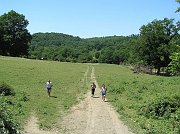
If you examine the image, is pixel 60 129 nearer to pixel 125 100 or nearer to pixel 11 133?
pixel 11 133

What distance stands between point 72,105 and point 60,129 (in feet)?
33.5

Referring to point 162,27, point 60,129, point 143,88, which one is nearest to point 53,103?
point 60,129

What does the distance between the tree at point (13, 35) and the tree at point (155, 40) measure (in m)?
37.7

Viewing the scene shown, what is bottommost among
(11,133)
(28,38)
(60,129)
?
(60,129)

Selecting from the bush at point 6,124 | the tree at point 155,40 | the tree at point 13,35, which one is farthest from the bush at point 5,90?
the tree at point 13,35

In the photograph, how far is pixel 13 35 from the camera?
113062 millimetres

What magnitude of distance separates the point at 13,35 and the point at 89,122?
90.5 metres

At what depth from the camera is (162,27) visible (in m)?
94.9

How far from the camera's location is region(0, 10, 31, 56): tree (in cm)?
11181

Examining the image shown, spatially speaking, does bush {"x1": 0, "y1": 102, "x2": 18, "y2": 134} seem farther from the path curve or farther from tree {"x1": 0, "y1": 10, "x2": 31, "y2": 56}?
tree {"x1": 0, "y1": 10, "x2": 31, "y2": 56}

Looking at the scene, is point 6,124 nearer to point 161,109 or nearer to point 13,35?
point 161,109

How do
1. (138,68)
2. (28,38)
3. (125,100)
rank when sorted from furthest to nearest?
(28,38), (138,68), (125,100)

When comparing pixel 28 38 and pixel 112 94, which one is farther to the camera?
pixel 28 38

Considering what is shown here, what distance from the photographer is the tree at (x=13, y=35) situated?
112m
